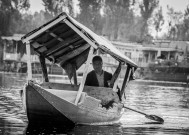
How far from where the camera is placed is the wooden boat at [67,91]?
10.5 metres

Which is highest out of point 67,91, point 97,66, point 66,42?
point 66,42

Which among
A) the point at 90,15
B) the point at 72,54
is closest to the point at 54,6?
the point at 90,15

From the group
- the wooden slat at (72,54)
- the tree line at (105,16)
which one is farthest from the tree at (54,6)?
the wooden slat at (72,54)

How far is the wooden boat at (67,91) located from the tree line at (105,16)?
165ft

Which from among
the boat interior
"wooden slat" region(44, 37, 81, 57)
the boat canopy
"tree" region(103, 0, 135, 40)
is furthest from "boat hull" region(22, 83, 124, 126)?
"tree" region(103, 0, 135, 40)

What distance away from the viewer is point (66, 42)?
41.7ft

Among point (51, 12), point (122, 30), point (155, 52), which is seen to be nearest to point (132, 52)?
point (155, 52)

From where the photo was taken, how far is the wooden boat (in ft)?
34.5

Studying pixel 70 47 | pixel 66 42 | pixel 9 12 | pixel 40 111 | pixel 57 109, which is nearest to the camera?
pixel 57 109

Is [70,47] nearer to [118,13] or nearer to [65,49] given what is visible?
[65,49]

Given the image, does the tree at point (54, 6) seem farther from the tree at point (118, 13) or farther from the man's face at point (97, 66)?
the man's face at point (97, 66)

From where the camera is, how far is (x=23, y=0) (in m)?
69.3

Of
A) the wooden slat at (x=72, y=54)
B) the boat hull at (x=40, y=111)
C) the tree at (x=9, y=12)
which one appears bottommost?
the boat hull at (x=40, y=111)

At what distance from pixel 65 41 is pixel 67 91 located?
215 centimetres
